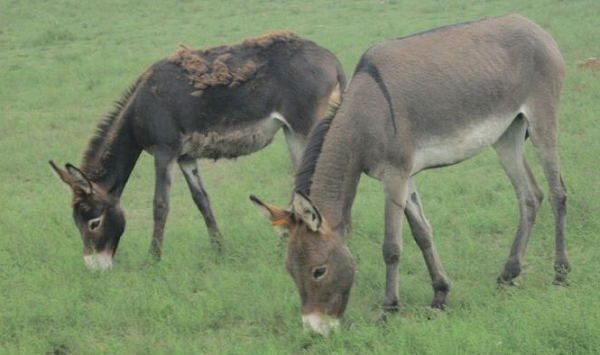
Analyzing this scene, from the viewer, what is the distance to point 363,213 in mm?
8742

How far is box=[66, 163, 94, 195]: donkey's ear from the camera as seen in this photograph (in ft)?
25.2

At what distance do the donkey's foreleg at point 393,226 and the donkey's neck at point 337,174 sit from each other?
0.26 meters

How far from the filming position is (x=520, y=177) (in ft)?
23.4

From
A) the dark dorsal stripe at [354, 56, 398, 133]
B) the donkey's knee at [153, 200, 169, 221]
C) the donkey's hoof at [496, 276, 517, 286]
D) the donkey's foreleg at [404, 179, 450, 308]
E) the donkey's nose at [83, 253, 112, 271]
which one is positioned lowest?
the donkey's nose at [83, 253, 112, 271]

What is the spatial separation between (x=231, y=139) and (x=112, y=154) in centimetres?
119

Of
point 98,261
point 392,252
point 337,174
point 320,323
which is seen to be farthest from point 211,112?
point 320,323

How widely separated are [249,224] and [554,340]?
411cm

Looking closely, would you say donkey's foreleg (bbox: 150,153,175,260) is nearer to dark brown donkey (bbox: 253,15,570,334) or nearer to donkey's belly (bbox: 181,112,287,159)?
donkey's belly (bbox: 181,112,287,159)

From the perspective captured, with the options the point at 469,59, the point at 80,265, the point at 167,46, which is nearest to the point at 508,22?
the point at 469,59

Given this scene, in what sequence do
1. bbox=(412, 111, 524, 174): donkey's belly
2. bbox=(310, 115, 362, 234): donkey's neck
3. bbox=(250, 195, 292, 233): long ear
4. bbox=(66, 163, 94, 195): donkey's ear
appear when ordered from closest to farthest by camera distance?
bbox=(250, 195, 292, 233): long ear < bbox=(310, 115, 362, 234): donkey's neck < bbox=(412, 111, 524, 174): donkey's belly < bbox=(66, 163, 94, 195): donkey's ear

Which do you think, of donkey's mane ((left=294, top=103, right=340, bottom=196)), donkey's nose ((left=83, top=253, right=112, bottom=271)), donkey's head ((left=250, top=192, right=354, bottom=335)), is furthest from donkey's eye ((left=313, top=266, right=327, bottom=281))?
donkey's nose ((left=83, top=253, right=112, bottom=271))

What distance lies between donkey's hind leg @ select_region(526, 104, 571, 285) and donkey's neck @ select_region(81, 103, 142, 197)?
3.91 meters

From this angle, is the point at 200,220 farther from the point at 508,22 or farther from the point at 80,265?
the point at 508,22

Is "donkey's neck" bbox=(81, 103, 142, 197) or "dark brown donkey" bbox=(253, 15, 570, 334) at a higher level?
"dark brown donkey" bbox=(253, 15, 570, 334)
